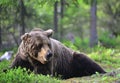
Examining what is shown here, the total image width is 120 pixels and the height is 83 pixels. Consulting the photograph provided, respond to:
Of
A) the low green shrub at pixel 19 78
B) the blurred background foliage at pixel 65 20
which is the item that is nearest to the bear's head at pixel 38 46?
the blurred background foliage at pixel 65 20

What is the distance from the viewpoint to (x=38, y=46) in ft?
29.6

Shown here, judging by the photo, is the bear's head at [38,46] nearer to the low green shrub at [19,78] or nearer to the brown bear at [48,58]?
the brown bear at [48,58]

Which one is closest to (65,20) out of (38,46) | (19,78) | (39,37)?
(39,37)

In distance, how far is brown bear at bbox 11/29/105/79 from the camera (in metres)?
9.05

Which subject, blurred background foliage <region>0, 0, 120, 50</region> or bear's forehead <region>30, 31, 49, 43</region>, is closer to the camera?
bear's forehead <region>30, 31, 49, 43</region>

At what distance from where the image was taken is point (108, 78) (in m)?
8.18

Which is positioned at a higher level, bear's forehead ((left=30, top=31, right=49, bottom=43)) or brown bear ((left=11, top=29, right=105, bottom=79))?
bear's forehead ((left=30, top=31, right=49, bottom=43))

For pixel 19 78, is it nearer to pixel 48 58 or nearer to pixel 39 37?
pixel 48 58

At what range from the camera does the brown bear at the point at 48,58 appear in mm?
9055

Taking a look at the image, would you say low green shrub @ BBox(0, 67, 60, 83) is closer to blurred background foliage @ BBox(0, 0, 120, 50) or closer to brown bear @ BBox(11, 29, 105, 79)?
brown bear @ BBox(11, 29, 105, 79)

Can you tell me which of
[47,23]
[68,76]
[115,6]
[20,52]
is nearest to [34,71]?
[20,52]

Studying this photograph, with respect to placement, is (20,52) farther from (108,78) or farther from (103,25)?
(103,25)

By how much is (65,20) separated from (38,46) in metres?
15.3

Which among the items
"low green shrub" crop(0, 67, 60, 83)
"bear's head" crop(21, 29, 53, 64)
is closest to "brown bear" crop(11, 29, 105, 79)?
"bear's head" crop(21, 29, 53, 64)
